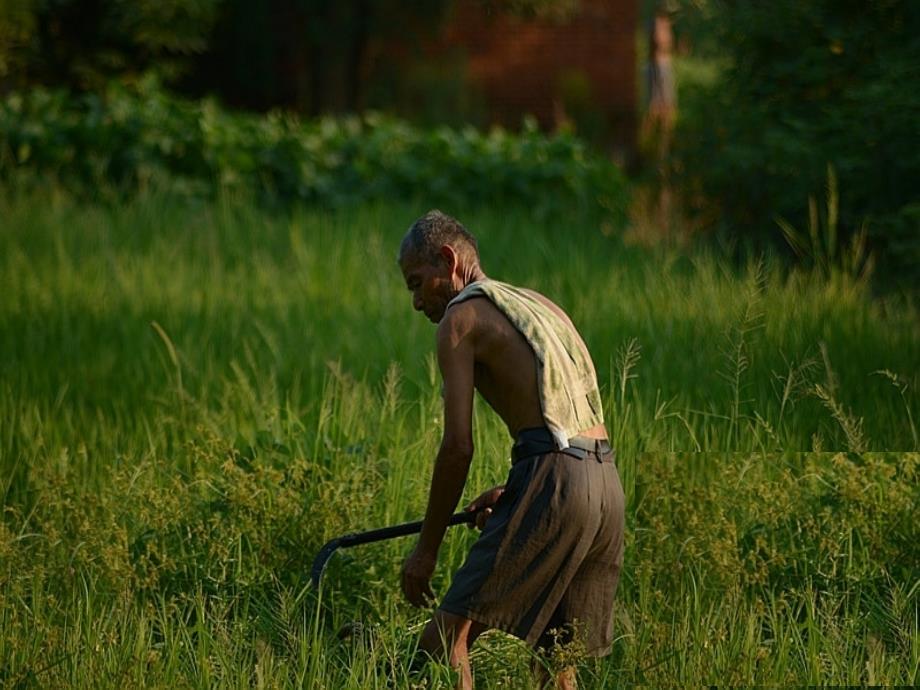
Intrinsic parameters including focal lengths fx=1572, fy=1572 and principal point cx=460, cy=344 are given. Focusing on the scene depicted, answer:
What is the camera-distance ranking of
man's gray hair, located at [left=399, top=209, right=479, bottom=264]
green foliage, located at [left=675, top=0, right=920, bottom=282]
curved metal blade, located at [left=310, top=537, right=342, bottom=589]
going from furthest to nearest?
green foliage, located at [left=675, top=0, right=920, bottom=282] < curved metal blade, located at [left=310, top=537, right=342, bottom=589] < man's gray hair, located at [left=399, top=209, right=479, bottom=264]

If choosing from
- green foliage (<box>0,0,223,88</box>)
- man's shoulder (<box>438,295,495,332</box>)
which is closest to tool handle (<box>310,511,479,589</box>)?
man's shoulder (<box>438,295,495,332</box>)

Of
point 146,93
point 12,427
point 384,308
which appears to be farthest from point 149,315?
point 146,93

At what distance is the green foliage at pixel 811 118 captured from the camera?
366 inches

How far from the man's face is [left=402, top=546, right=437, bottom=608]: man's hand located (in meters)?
0.68

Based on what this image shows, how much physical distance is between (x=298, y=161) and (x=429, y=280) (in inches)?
344

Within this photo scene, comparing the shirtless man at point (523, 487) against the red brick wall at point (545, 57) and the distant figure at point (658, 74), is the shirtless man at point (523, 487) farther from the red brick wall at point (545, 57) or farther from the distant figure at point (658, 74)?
the red brick wall at point (545, 57)

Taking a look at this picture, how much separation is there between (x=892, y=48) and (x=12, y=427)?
587 centimetres

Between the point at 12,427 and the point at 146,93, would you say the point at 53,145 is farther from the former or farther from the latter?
the point at 12,427

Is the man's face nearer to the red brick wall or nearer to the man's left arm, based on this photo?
the man's left arm

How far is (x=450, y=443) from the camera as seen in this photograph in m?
4.27

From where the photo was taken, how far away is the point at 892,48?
32.0 ft

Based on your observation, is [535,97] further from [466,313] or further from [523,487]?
[523,487]

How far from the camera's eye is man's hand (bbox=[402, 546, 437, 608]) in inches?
173

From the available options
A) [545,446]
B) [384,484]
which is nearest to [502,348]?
A: [545,446]
